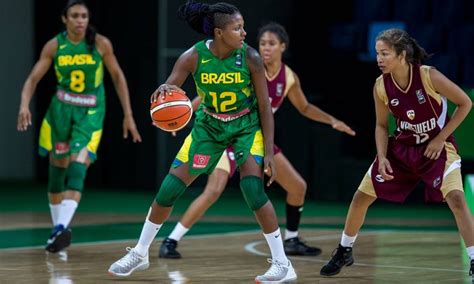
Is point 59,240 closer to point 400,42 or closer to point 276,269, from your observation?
point 276,269

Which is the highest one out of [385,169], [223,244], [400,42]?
[400,42]

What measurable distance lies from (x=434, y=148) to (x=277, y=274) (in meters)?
1.35

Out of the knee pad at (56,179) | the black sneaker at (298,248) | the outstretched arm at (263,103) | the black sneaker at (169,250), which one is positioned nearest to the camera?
the outstretched arm at (263,103)

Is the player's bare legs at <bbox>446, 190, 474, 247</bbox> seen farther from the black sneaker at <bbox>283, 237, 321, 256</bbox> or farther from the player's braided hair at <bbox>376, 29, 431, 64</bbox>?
the black sneaker at <bbox>283, 237, 321, 256</bbox>

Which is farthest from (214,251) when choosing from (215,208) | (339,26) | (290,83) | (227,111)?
(339,26)

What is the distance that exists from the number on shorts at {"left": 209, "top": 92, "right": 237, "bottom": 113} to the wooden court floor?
1171 millimetres

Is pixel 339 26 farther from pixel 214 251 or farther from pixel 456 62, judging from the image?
pixel 214 251

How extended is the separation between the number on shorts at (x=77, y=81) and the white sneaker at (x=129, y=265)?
2.43m

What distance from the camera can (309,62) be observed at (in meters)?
16.0

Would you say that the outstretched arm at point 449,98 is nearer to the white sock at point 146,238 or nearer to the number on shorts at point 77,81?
the white sock at point 146,238

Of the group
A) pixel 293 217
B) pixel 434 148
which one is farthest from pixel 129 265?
pixel 293 217

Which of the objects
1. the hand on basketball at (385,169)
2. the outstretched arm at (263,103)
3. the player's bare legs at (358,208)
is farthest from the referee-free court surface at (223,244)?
the outstretched arm at (263,103)

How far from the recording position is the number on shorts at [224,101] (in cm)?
706

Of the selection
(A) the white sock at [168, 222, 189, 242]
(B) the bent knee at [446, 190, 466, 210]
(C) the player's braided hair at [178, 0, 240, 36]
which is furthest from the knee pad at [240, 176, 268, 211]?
(A) the white sock at [168, 222, 189, 242]
